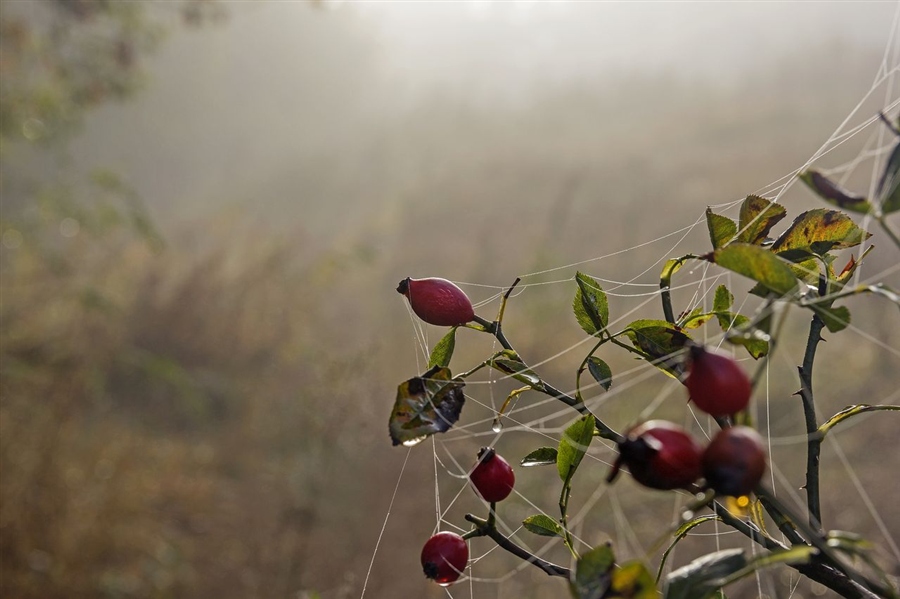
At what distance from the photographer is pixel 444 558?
0.41 metres

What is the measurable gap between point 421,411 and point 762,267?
179mm

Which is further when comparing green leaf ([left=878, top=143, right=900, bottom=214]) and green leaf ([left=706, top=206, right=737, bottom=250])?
green leaf ([left=706, top=206, right=737, bottom=250])

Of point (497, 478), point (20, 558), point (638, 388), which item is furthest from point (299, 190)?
point (497, 478)

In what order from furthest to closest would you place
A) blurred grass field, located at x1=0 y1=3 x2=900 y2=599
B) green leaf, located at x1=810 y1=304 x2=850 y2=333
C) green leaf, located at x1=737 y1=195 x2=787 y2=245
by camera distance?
blurred grass field, located at x1=0 y1=3 x2=900 y2=599 < green leaf, located at x1=737 y1=195 x2=787 y2=245 < green leaf, located at x1=810 y1=304 x2=850 y2=333

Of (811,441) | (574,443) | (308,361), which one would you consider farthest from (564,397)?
(308,361)

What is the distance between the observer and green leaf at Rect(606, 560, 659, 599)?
0.23 m

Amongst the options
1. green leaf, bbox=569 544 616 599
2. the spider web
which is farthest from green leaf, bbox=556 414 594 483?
the spider web

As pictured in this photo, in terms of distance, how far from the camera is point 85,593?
80.1 inches

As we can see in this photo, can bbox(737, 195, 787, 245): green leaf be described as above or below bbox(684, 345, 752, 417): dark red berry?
above

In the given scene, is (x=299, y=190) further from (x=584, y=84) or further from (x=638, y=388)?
(x=638, y=388)

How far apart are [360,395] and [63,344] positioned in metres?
1.30

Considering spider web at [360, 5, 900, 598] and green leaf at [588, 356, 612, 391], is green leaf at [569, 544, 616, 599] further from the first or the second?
spider web at [360, 5, 900, 598]

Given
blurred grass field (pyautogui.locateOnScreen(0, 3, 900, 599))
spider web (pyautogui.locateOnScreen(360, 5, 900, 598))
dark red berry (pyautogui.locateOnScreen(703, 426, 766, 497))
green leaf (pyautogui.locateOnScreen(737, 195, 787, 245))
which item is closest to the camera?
dark red berry (pyautogui.locateOnScreen(703, 426, 766, 497))

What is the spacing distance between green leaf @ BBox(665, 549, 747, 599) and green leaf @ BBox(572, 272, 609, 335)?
19cm
